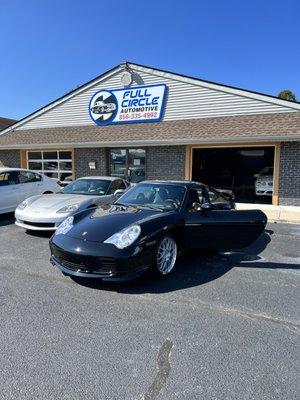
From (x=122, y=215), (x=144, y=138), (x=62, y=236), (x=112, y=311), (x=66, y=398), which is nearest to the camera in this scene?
(x=66, y=398)

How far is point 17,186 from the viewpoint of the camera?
950cm

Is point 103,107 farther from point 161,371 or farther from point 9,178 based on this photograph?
point 161,371

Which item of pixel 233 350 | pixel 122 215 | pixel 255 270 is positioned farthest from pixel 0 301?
pixel 255 270

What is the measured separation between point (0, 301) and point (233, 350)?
8.67 ft

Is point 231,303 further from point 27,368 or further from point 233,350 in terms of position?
point 27,368

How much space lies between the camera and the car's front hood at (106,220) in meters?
4.45

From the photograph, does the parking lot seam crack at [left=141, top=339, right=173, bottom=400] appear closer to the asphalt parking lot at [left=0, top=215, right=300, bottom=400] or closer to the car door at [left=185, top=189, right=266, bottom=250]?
the asphalt parking lot at [left=0, top=215, right=300, bottom=400]

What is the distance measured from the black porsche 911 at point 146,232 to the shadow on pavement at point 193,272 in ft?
0.69

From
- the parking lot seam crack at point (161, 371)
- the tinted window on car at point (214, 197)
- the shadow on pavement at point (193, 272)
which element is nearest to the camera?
the parking lot seam crack at point (161, 371)

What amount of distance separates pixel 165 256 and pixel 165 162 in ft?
30.2

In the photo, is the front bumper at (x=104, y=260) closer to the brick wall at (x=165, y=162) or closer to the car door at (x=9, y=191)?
the car door at (x=9, y=191)

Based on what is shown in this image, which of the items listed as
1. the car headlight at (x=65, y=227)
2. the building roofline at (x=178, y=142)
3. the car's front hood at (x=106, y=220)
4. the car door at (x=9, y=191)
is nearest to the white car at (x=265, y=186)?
the building roofline at (x=178, y=142)

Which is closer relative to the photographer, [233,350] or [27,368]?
[27,368]

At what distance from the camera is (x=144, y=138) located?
1319 cm
